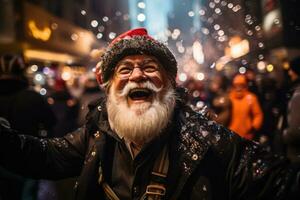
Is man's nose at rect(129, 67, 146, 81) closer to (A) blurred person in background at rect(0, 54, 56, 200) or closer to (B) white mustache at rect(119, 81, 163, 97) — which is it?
(B) white mustache at rect(119, 81, 163, 97)

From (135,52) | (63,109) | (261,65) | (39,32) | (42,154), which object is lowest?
(63,109)

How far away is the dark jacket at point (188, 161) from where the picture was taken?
2160 mm

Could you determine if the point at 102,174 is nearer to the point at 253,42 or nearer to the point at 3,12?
the point at 253,42

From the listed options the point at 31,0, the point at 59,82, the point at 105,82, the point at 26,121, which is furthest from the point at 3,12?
the point at 105,82

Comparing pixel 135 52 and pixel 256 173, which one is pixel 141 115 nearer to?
pixel 135 52

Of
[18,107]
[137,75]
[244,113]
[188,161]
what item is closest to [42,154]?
[137,75]

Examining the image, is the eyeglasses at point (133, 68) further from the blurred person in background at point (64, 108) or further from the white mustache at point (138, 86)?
the blurred person in background at point (64, 108)

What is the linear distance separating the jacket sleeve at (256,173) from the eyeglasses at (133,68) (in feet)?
2.07

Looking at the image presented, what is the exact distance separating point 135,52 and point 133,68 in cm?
12

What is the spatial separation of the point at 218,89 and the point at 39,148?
7322mm

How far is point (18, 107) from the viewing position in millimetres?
4641

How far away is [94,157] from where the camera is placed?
2.52 meters

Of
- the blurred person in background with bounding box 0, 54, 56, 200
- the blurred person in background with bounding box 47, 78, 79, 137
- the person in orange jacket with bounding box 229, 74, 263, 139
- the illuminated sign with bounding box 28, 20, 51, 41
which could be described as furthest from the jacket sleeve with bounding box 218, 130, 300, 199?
the illuminated sign with bounding box 28, 20, 51, 41

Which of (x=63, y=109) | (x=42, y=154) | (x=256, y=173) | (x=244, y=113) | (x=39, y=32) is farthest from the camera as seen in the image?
(x=39, y=32)
